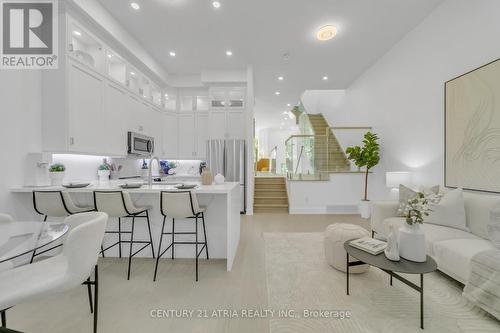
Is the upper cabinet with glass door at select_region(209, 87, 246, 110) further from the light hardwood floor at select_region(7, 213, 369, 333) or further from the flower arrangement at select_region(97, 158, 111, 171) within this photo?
the light hardwood floor at select_region(7, 213, 369, 333)

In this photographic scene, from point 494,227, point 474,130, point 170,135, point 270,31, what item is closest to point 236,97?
point 270,31

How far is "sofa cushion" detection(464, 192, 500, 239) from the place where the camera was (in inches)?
89.7

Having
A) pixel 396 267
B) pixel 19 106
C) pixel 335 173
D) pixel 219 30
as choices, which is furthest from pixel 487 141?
pixel 19 106

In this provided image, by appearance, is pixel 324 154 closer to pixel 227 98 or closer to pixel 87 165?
pixel 227 98

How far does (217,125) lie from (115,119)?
2.41 m

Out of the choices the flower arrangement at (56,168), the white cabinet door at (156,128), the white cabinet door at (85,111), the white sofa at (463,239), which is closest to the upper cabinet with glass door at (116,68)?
the white cabinet door at (85,111)

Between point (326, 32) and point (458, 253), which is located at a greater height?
point (326, 32)

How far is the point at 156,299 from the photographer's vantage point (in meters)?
1.98

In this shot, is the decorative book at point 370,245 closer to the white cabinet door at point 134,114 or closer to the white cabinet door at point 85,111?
the white cabinet door at point 85,111

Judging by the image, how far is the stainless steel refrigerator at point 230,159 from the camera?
17.6 feet

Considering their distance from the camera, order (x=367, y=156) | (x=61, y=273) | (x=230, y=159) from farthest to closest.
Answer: (x=230, y=159)
(x=367, y=156)
(x=61, y=273)

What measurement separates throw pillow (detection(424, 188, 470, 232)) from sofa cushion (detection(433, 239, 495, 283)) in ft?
1.02

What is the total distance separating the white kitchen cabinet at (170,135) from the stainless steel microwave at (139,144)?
0.77 m

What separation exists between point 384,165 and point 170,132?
5464 millimetres
